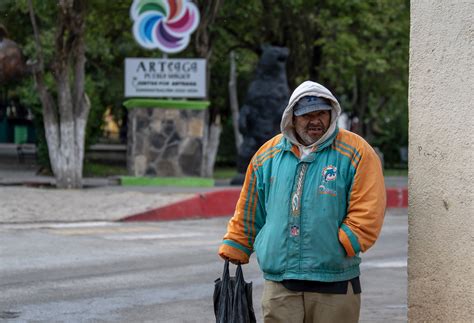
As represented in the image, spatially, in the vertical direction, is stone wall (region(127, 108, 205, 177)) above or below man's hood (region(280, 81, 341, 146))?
below

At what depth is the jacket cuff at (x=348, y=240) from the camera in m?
4.08

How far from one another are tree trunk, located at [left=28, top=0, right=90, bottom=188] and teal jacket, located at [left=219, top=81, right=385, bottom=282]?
14849mm

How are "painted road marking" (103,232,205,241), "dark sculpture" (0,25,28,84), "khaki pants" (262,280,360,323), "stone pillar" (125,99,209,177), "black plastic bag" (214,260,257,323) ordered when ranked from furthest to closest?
"stone pillar" (125,99,209,177) → "dark sculpture" (0,25,28,84) → "painted road marking" (103,232,205,241) → "black plastic bag" (214,260,257,323) → "khaki pants" (262,280,360,323)

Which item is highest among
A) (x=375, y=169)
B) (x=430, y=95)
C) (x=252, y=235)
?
(x=430, y=95)

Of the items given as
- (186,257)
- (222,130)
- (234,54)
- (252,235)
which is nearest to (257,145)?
(186,257)

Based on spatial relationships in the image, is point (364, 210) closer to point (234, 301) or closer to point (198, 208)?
point (234, 301)

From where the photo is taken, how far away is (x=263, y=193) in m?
4.48

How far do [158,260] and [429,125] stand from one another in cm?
676

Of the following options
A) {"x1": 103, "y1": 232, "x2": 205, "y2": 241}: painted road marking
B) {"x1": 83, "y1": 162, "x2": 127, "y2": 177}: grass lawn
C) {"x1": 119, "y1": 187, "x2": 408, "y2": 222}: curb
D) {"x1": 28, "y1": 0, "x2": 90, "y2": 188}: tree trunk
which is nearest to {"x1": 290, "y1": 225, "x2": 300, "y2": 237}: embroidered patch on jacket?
{"x1": 103, "y1": 232, "x2": 205, "y2": 241}: painted road marking

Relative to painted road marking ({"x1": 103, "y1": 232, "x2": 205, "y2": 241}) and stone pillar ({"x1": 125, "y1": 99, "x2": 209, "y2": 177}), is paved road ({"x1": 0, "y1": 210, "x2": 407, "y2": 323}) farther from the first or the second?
stone pillar ({"x1": 125, "y1": 99, "x2": 209, "y2": 177})

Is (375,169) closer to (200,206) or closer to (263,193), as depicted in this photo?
(263,193)

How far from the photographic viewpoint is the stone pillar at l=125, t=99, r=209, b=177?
67.9ft

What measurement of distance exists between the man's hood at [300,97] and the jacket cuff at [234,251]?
1.97 ft

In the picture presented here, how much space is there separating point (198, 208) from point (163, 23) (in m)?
5.74
